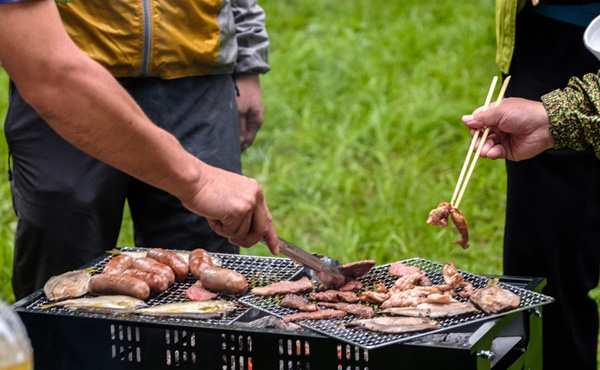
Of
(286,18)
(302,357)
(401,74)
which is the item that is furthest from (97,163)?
(286,18)

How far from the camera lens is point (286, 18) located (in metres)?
8.39

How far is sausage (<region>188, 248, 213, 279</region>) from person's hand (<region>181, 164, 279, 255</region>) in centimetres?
24

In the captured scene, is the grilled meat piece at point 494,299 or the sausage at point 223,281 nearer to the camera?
the grilled meat piece at point 494,299

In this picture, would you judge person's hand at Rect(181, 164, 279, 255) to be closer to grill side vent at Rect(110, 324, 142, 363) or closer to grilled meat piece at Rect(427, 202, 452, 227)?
grill side vent at Rect(110, 324, 142, 363)

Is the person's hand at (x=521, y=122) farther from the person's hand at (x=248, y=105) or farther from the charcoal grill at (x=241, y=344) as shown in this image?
the person's hand at (x=248, y=105)

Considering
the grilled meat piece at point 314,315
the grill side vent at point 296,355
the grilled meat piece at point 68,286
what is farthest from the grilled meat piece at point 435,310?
the grilled meat piece at point 68,286

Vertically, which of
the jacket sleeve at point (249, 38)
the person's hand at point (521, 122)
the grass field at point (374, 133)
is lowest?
the grass field at point (374, 133)

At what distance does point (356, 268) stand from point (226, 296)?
42cm

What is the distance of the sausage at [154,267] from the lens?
8.67 feet

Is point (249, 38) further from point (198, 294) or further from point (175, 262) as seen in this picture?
point (198, 294)

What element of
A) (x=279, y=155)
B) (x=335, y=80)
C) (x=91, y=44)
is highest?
(x=91, y=44)

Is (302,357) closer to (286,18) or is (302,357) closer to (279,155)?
(279,155)

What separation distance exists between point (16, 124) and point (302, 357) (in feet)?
4.90

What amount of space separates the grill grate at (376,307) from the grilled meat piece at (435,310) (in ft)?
0.05
